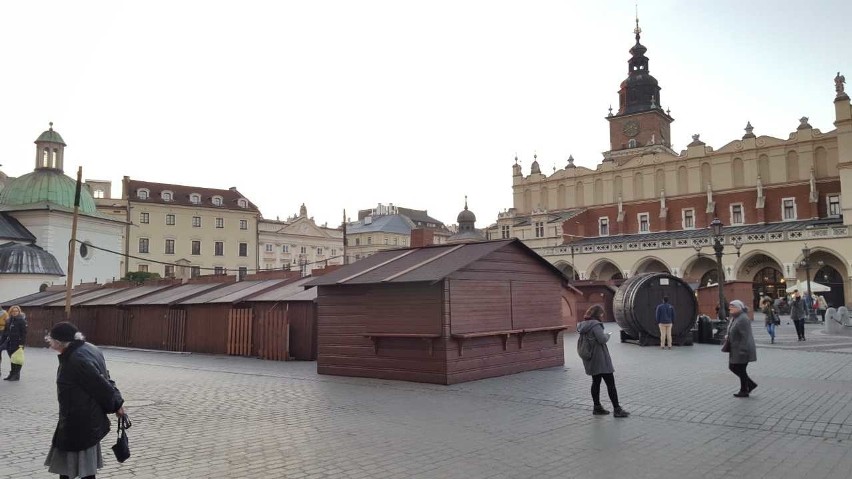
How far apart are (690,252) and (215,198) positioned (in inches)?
2366

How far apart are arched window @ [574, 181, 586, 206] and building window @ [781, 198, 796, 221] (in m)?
20.5

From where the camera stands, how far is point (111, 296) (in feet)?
98.9

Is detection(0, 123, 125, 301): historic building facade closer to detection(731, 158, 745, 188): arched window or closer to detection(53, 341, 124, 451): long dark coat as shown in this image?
detection(53, 341, 124, 451): long dark coat

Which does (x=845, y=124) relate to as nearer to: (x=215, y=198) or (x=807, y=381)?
(x=807, y=381)

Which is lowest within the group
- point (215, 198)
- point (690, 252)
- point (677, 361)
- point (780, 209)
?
point (677, 361)

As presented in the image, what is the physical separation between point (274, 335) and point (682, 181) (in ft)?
188

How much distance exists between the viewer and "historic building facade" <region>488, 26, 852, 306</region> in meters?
51.9

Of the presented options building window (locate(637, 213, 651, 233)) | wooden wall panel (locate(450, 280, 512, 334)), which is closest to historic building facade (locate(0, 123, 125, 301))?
wooden wall panel (locate(450, 280, 512, 334))

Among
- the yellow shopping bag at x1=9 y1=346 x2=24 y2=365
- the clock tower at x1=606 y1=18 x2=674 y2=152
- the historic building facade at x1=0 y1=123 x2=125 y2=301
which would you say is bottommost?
the yellow shopping bag at x1=9 y1=346 x2=24 y2=365

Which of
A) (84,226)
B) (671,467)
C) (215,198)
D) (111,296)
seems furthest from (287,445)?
(215,198)

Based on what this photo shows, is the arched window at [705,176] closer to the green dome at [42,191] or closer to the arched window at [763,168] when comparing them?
the arched window at [763,168]

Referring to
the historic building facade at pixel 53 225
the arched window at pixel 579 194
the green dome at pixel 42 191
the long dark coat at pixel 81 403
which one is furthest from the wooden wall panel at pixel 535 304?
the arched window at pixel 579 194

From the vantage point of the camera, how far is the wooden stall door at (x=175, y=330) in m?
23.9

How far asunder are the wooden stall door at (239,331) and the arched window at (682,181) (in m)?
56.0
